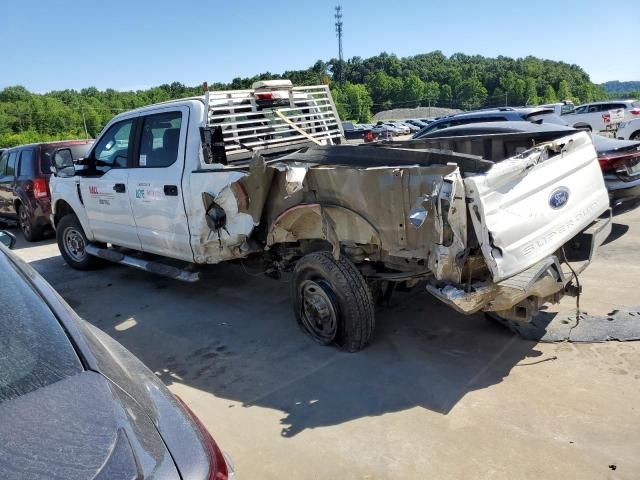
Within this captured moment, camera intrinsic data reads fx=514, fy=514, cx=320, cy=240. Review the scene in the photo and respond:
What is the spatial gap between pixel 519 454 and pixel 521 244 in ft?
4.22

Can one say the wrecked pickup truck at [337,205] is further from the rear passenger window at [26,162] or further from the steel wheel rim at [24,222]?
the steel wheel rim at [24,222]

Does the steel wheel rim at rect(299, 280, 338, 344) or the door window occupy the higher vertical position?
the door window

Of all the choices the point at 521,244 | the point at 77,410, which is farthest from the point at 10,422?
the point at 521,244

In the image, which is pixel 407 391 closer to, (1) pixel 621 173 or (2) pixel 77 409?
(2) pixel 77 409

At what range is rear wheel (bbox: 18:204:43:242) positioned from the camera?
1001 cm

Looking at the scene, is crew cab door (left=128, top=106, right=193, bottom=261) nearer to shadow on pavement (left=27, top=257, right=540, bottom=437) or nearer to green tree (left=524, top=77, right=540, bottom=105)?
shadow on pavement (left=27, top=257, right=540, bottom=437)

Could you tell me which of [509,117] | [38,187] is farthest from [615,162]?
[38,187]

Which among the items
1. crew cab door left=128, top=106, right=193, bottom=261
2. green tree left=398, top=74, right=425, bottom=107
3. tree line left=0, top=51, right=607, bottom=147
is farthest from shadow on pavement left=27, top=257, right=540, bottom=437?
green tree left=398, top=74, right=425, bottom=107

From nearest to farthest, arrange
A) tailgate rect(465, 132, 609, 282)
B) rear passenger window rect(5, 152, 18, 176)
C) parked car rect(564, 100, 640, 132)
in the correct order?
tailgate rect(465, 132, 609, 282), rear passenger window rect(5, 152, 18, 176), parked car rect(564, 100, 640, 132)

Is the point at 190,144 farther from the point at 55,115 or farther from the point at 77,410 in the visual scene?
the point at 55,115

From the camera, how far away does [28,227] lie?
33.2 feet

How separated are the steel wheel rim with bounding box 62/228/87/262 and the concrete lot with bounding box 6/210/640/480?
2200mm

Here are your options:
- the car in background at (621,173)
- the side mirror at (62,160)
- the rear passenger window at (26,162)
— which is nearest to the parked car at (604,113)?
the car in background at (621,173)

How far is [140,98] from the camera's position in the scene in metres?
96.2
